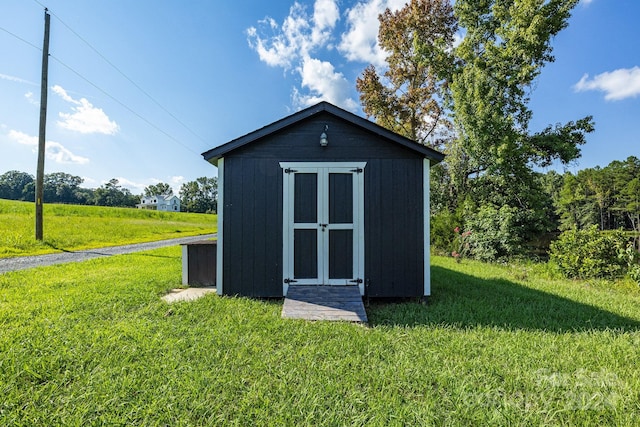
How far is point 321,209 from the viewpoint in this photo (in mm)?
4816

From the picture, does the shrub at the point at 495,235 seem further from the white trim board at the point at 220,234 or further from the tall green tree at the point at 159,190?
the tall green tree at the point at 159,190

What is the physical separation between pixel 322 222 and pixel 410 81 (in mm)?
12875

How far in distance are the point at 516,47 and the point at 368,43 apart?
659cm

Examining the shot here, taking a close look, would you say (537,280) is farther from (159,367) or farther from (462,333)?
(159,367)

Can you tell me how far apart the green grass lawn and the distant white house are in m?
75.8

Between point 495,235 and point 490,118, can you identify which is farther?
point 490,118

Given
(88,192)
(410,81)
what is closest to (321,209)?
(410,81)

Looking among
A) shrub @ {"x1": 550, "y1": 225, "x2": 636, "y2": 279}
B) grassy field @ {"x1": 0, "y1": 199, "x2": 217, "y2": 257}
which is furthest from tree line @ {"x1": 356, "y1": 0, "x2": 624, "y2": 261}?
grassy field @ {"x1": 0, "y1": 199, "x2": 217, "y2": 257}

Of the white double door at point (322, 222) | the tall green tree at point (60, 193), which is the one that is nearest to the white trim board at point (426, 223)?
the white double door at point (322, 222)

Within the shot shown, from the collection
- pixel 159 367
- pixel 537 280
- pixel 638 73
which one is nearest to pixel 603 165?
pixel 638 73

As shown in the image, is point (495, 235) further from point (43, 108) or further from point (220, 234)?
point (43, 108)

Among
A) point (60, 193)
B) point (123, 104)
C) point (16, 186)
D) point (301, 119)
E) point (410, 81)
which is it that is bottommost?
point (301, 119)

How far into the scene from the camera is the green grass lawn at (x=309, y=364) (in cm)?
198

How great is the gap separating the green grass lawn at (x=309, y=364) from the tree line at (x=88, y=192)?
63254mm
